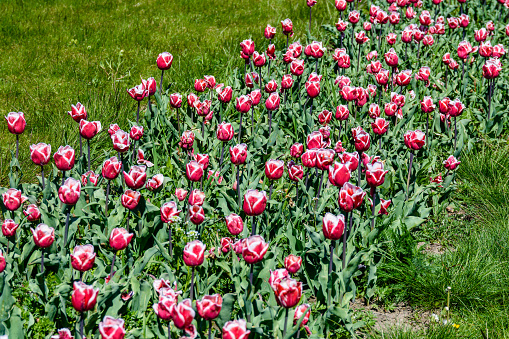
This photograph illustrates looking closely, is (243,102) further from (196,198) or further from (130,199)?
(130,199)

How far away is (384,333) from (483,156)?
1937 millimetres

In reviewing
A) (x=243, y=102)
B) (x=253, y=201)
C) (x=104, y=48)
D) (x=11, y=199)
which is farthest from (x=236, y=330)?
(x=104, y=48)

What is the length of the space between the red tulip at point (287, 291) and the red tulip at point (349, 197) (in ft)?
1.82

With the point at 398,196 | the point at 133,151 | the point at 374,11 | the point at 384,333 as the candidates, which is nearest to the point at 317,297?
the point at 384,333

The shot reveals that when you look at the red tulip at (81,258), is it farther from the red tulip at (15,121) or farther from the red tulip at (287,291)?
the red tulip at (15,121)

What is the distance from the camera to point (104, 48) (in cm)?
600

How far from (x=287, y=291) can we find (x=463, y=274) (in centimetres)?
134

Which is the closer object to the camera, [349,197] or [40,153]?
[349,197]

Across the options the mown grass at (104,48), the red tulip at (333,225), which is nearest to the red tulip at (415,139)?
the red tulip at (333,225)

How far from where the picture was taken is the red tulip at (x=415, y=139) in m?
3.24

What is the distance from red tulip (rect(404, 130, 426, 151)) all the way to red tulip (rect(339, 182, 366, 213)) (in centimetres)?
97

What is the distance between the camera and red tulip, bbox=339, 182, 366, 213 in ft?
7.91

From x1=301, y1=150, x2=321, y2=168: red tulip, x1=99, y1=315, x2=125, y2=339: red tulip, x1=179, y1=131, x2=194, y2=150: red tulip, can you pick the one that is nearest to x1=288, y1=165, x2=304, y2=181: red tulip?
x1=301, y1=150, x2=321, y2=168: red tulip

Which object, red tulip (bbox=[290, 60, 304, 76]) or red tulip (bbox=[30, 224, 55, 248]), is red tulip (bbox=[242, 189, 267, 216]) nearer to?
red tulip (bbox=[30, 224, 55, 248])
